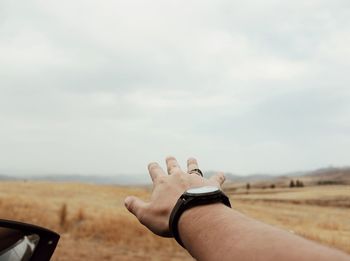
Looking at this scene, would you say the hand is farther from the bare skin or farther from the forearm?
the forearm

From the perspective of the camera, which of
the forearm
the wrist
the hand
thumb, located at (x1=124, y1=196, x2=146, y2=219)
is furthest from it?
thumb, located at (x1=124, y1=196, x2=146, y2=219)

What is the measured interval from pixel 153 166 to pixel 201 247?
24.9 inches

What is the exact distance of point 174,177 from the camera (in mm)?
1981

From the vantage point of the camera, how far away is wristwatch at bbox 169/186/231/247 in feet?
5.77

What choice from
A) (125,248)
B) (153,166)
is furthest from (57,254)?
(153,166)

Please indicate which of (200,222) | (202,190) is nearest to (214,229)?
(200,222)

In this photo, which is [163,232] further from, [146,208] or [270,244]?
[270,244]

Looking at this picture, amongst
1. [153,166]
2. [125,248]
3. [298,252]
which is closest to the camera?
[298,252]

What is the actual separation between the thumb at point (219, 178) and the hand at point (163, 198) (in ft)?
0.04

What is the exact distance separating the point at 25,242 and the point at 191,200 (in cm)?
183

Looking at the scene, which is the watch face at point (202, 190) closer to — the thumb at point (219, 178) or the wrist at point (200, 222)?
the wrist at point (200, 222)

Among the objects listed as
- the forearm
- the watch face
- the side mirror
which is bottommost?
the side mirror

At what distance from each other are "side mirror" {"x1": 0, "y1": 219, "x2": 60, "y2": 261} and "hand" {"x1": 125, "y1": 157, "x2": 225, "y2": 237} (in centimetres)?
122

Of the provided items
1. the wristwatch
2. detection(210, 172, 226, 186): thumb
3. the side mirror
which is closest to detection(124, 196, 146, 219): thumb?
the wristwatch
